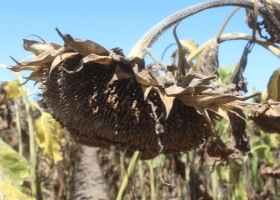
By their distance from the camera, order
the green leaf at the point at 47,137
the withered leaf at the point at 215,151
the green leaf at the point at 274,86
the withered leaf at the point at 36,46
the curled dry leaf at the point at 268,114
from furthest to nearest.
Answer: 1. the green leaf at the point at 47,137
2. the withered leaf at the point at 215,151
3. the green leaf at the point at 274,86
4. the curled dry leaf at the point at 268,114
5. the withered leaf at the point at 36,46

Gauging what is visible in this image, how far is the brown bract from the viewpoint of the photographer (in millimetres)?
1218

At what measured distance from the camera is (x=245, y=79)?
1936 mm

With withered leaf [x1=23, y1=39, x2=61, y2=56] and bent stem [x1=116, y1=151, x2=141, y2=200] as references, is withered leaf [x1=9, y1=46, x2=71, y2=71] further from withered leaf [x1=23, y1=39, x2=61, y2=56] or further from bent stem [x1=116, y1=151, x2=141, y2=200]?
bent stem [x1=116, y1=151, x2=141, y2=200]

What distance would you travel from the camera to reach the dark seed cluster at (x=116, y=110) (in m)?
1.24

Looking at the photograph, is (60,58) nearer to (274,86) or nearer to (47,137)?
(274,86)

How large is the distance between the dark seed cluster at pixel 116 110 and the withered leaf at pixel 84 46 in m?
0.04

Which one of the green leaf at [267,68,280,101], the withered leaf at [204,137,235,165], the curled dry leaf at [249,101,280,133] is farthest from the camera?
the withered leaf at [204,137,235,165]

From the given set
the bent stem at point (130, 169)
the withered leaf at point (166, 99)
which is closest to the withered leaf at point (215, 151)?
the bent stem at point (130, 169)

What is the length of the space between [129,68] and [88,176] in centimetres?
1140

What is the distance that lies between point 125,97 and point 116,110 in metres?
0.04

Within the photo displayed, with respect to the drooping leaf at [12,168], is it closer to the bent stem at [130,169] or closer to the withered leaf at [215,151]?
the bent stem at [130,169]

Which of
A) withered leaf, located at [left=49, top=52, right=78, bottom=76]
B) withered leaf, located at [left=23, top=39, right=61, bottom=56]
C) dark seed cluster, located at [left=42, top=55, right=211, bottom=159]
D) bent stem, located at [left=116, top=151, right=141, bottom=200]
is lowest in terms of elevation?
bent stem, located at [left=116, top=151, right=141, bottom=200]

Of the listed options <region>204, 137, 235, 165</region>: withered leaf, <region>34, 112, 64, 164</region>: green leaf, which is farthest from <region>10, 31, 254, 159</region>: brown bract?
<region>34, 112, 64, 164</region>: green leaf

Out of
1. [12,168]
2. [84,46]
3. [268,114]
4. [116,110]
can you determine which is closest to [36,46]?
[84,46]
